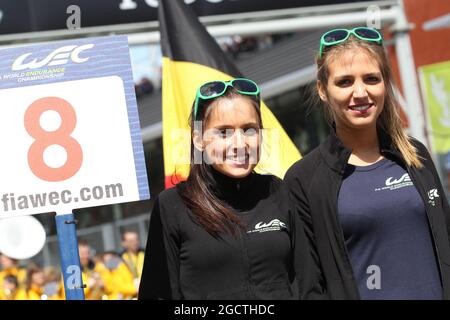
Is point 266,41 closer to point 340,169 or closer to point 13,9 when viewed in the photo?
point 13,9

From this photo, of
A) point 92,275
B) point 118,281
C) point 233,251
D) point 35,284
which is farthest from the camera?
point 35,284

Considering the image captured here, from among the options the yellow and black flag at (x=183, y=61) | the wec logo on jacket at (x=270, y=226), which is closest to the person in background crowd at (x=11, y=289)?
the yellow and black flag at (x=183, y=61)

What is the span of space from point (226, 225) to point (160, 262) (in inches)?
11.1

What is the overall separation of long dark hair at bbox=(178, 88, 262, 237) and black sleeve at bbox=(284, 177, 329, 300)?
0.72 ft

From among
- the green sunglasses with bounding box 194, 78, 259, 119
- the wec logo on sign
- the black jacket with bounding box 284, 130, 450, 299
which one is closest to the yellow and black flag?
the wec logo on sign

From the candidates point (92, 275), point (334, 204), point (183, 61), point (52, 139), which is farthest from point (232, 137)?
point (92, 275)

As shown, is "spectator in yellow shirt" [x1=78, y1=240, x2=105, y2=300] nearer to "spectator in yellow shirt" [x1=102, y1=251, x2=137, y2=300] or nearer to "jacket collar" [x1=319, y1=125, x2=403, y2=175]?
"spectator in yellow shirt" [x1=102, y1=251, x2=137, y2=300]

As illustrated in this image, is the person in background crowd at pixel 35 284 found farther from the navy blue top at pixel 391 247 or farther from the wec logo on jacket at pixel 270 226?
the navy blue top at pixel 391 247

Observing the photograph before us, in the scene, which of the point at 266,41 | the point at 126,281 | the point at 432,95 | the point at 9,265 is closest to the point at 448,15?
the point at 432,95

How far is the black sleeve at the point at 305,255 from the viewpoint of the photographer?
304 centimetres

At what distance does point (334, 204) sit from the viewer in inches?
121

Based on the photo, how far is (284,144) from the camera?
16.9 feet

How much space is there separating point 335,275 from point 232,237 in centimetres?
37

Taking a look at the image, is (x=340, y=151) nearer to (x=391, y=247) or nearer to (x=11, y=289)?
(x=391, y=247)
